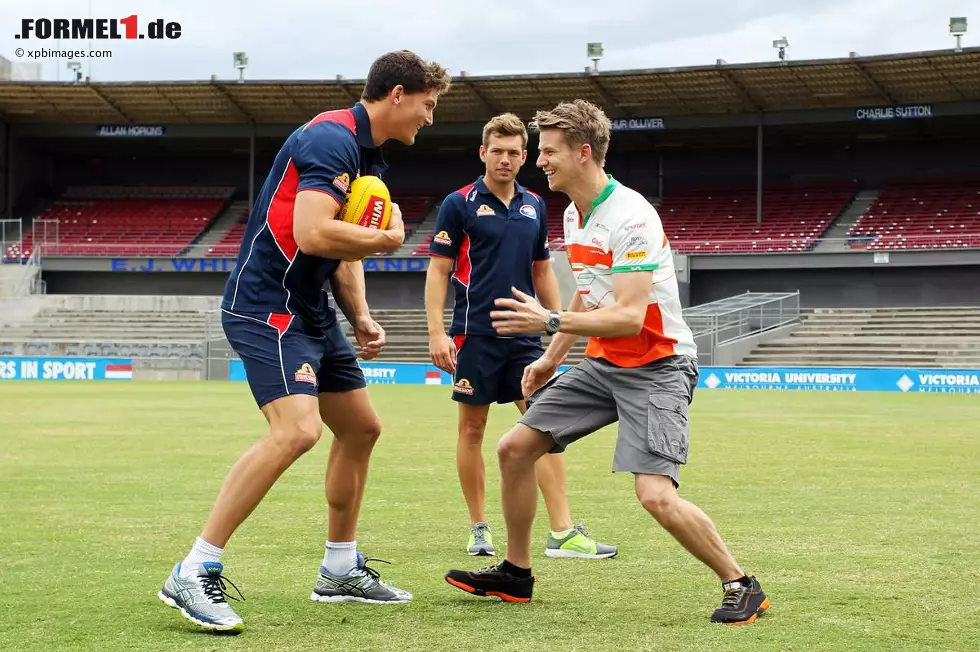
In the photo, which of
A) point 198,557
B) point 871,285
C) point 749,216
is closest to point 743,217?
point 749,216

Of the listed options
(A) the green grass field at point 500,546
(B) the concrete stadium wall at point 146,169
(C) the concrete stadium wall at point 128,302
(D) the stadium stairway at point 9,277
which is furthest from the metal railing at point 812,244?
(A) the green grass field at point 500,546

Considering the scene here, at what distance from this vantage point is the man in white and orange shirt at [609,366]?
15.4 ft

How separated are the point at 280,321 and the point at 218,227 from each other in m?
45.6

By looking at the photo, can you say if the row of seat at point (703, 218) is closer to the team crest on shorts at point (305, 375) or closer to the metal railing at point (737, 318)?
the metal railing at point (737, 318)

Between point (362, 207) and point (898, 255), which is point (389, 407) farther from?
point (898, 255)

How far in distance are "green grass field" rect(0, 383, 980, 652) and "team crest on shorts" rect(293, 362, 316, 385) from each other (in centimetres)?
98

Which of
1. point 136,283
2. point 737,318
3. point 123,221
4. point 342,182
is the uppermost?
point 123,221

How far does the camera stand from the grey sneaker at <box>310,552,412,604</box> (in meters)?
5.14

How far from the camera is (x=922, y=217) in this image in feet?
135

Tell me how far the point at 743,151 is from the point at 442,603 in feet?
148

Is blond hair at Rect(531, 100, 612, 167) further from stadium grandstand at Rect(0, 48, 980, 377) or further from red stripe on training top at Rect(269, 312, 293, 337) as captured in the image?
stadium grandstand at Rect(0, 48, 980, 377)

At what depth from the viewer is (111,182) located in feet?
176

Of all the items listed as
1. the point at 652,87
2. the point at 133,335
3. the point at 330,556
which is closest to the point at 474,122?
the point at 652,87

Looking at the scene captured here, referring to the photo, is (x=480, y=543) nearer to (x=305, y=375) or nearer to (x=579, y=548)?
(x=579, y=548)
